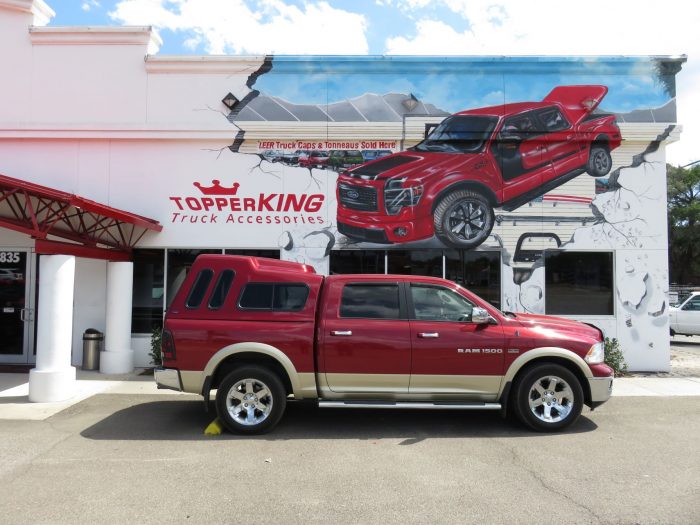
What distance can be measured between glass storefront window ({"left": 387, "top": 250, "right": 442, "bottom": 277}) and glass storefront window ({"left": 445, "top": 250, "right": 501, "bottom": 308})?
0.24m

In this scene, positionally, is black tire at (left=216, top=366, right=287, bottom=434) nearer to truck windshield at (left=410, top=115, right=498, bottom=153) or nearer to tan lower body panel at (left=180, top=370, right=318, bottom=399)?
tan lower body panel at (left=180, top=370, right=318, bottom=399)

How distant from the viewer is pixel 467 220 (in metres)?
11.1

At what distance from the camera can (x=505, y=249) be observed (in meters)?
11.1

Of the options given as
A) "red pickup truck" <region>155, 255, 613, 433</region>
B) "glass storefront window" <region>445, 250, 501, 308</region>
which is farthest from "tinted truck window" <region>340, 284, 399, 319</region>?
"glass storefront window" <region>445, 250, 501, 308</region>

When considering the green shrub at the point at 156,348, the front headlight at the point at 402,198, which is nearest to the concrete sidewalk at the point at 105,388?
the green shrub at the point at 156,348

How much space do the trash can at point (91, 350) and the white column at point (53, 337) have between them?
88.8 inches

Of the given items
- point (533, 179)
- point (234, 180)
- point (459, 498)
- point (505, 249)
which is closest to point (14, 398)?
point (234, 180)

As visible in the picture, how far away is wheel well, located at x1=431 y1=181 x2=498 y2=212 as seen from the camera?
1114 cm

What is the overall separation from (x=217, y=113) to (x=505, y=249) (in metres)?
6.97

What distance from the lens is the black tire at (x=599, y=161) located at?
11250mm

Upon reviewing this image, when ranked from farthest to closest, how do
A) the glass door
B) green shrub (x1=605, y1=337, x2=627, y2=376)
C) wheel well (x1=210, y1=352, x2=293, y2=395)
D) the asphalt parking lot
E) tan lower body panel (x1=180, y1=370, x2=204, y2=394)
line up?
the glass door → green shrub (x1=605, y1=337, x2=627, y2=376) → wheel well (x1=210, y1=352, x2=293, y2=395) → tan lower body panel (x1=180, y1=370, x2=204, y2=394) → the asphalt parking lot

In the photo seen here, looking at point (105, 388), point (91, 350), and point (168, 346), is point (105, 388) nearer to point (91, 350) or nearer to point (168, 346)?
point (91, 350)

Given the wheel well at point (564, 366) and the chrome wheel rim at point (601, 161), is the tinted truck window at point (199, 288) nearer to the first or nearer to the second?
the wheel well at point (564, 366)

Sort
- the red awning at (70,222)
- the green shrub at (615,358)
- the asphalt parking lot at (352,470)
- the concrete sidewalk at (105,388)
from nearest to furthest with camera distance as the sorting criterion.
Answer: the asphalt parking lot at (352,470), the concrete sidewalk at (105,388), the red awning at (70,222), the green shrub at (615,358)
